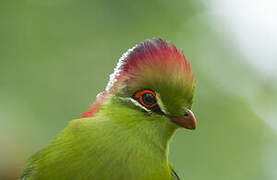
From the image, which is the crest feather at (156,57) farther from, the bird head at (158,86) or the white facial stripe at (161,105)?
the white facial stripe at (161,105)

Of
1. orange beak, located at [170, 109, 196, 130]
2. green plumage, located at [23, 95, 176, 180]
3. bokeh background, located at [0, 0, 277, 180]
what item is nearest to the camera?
green plumage, located at [23, 95, 176, 180]

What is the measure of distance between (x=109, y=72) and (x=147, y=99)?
4326 millimetres

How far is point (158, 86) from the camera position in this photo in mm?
3695

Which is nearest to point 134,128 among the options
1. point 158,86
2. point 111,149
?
point 111,149

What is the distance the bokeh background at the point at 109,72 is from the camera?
24.2 feet

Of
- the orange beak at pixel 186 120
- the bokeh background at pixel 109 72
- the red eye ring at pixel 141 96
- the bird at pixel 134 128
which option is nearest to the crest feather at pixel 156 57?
the bird at pixel 134 128

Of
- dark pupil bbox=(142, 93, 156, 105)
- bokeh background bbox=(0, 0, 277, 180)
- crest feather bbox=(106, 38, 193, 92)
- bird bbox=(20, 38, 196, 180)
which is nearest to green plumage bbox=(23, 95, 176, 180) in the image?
bird bbox=(20, 38, 196, 180)

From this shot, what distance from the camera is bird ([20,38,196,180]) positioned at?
3.55 metres

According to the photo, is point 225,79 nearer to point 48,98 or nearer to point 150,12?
point 150,12

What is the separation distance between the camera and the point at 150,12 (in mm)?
8719

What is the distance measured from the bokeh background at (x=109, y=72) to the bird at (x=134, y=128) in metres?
2.97

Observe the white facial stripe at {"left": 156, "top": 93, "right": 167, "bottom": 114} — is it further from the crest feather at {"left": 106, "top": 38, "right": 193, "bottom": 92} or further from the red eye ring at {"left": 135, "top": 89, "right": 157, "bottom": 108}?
the crest feather at {"left": 106, "top": 38, "right": 193, "bottom": 92}

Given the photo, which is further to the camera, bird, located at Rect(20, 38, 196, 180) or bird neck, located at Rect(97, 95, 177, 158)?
bird neck, located at Rect(97, 95, 177, 158)

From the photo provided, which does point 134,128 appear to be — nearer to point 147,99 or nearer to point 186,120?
point 147,99
